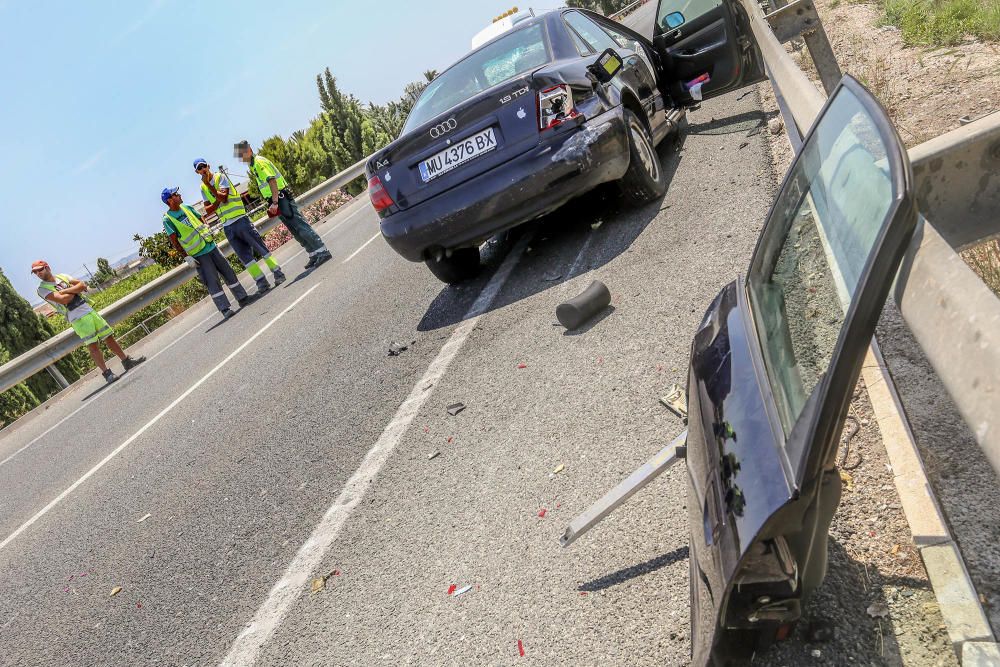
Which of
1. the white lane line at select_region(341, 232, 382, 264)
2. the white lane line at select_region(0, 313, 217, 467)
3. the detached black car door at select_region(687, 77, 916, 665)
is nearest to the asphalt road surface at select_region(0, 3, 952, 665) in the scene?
the detached black car door at select_region(687, 77, 916, 665)

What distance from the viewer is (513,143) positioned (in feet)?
16.3

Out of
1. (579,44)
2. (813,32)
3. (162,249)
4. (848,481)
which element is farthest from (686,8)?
(162,249)

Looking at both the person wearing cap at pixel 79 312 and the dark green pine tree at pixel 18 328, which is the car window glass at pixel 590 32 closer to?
Answer: the person wearing cap at pixel 79 312

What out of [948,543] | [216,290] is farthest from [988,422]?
[216,290]

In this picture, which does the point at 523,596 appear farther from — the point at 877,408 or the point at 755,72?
the point at 755,72

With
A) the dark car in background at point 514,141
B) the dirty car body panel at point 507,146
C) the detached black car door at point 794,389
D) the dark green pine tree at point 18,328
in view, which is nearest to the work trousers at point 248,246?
the dark green pine tree at point 18,328

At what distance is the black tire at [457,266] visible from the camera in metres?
6.05

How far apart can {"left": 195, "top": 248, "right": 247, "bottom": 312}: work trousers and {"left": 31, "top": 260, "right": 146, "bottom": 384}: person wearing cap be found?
1.54 meters

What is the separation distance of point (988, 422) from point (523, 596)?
5.82 ft

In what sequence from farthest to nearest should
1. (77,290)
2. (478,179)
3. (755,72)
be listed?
(77,290)
(755,72)
(478,179)

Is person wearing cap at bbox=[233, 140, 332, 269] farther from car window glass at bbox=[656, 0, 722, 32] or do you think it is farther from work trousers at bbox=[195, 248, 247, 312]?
car window glass at bbox=[656, 0, 722, 32]

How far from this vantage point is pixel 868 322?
1.16 metres

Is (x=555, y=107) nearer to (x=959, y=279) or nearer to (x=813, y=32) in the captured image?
(x=813, y=32)

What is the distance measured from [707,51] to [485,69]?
2.20 metres
